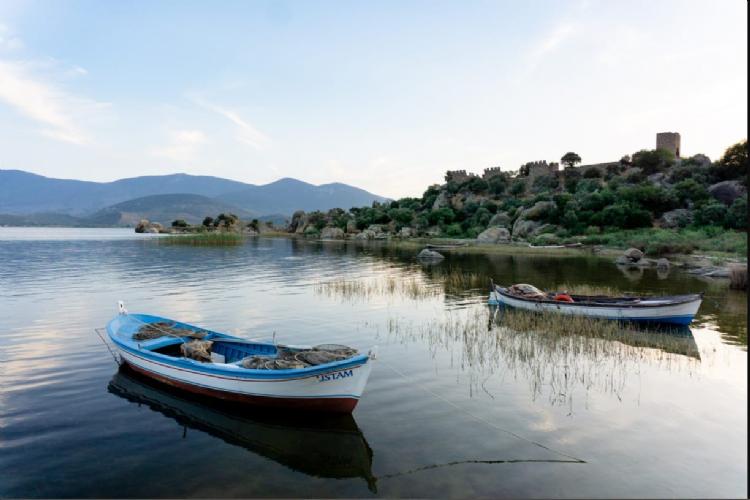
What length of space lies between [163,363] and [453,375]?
32.5 ft

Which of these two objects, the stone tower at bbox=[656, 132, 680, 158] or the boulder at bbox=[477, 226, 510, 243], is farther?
the stone tower at bbox=[656, 132, 680, 158]

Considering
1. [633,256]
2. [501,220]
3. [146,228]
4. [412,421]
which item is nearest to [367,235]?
[501,220]

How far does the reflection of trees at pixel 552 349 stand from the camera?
16094mm

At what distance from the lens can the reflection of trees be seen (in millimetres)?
16094

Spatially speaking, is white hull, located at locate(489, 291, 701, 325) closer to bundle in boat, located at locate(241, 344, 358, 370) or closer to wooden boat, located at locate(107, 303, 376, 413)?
bundle in boat, located at locate(241, 344, 358, 370)

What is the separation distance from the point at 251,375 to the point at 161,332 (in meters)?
6.78

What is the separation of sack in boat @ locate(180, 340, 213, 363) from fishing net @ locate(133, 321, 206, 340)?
3.78ft

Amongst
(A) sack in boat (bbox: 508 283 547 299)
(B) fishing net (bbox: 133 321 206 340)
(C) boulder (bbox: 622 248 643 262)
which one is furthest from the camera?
(C) boulder (bbox: 622 248 643 262)

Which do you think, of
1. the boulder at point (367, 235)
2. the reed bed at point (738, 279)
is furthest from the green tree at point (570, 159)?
the reed bed at point (738, 279)

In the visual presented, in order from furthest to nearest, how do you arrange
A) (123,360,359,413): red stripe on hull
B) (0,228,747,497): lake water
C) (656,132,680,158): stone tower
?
(656,132,680,158): stone tower → (123,360,359,413): red stripe on hull → (0,228,747,497): lake water

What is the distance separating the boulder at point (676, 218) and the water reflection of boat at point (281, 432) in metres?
84.6

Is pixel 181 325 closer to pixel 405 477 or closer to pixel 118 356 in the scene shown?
pixel 118 356

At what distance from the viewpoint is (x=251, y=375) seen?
13.1 meters

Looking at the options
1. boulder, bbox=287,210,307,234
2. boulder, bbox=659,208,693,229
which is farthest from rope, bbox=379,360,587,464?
boulder, bbox=287,210,307,234
